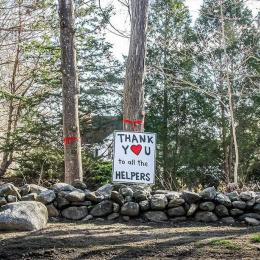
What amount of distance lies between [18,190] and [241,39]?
547 inches

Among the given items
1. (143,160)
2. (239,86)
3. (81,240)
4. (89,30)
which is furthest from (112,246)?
(239,86)

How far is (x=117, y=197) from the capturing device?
569 cm

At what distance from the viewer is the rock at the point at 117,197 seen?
5.69m

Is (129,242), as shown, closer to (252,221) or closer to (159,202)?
(159,202)

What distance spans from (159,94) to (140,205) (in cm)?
1273

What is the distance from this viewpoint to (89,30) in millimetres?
12297

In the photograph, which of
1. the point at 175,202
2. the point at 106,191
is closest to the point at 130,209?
the point at 106,191

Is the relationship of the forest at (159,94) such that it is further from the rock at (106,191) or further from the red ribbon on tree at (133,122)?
the rock at (106,191)

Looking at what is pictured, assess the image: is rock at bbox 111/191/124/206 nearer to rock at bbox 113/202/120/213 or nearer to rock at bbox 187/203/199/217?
rock at bbox 113/202/120/213

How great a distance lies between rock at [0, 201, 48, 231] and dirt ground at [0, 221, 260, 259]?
0.44ft

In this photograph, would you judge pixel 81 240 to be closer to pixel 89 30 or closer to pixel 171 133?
pixel 89 30

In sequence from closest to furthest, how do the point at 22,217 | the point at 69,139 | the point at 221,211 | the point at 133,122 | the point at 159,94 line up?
the point at 22,217, the point at 221,211, the point at 133,122, the point at 69,139, the point at 159,94

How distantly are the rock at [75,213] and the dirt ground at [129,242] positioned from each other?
1.18 feet

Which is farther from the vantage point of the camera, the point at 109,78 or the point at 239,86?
the point at 239,86
